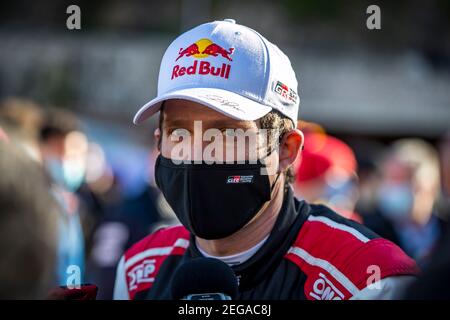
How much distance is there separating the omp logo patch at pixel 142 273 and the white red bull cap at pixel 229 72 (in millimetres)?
610

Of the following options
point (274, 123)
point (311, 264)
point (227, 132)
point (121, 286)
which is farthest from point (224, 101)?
point (121, 286)

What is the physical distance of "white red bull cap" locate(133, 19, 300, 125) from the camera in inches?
101

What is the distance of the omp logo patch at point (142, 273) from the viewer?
2896 mm

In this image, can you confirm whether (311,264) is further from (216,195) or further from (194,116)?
(194,116)

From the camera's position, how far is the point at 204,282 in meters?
2.18

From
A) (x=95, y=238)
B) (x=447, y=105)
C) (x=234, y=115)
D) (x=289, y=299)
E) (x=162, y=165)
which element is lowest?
(x=447, y=105)

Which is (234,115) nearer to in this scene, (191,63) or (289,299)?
(191,63)

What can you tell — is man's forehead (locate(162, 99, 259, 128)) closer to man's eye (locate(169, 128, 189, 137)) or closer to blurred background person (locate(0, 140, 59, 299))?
man's eye (locate(169, 128, 189, 137))

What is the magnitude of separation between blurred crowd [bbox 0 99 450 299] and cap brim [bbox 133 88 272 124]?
19.7 inches

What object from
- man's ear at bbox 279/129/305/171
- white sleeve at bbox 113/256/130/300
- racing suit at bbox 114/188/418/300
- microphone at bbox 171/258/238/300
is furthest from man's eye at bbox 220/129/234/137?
white sleeve at bbox 113/256/130/300

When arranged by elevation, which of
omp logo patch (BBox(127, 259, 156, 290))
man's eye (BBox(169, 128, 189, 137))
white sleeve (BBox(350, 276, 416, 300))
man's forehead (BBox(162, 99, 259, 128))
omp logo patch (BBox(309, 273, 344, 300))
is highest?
man's forehead (BBox(162, 99, 259, 128))

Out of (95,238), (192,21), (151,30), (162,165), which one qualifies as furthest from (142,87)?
(162,165)

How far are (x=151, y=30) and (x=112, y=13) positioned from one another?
60.0 inches
